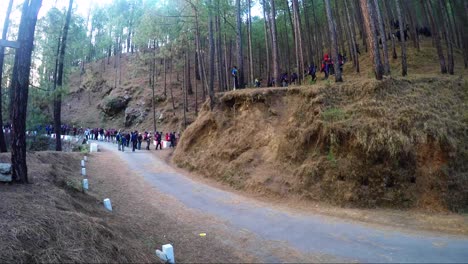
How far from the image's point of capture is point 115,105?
49500 mm

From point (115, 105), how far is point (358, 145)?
145ft

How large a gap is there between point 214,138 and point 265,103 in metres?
3.94

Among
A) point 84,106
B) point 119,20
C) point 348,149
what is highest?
point 119,20

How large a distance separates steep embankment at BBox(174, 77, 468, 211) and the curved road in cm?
223

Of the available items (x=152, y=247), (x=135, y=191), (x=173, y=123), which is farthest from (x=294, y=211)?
(x=173, y=123)

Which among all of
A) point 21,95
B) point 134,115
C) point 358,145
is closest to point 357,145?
point 358,145

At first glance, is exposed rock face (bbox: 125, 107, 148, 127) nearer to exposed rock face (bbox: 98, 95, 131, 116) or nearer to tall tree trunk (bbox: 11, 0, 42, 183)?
exposed rock face (bbox: 98, 95, 131, 116)

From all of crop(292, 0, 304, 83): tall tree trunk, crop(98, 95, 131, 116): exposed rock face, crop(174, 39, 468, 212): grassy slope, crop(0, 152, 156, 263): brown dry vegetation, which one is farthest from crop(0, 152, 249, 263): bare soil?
crop(98, 95, 131, 116): exposed rock face

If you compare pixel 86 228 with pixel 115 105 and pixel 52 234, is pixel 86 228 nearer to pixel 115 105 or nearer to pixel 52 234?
pixel 52 234

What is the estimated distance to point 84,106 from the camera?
5819 cm

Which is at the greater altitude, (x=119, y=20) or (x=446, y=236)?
(x=119, y=20)

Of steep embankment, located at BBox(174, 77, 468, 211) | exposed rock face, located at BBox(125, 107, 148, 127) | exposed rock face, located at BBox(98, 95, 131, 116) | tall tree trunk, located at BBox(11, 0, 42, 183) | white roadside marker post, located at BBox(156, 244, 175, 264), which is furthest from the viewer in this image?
exposed rock face, located at BBox(98, 95, 131, 116)

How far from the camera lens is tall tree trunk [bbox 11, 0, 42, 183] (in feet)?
30.2

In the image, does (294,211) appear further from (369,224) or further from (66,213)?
(66,213)
